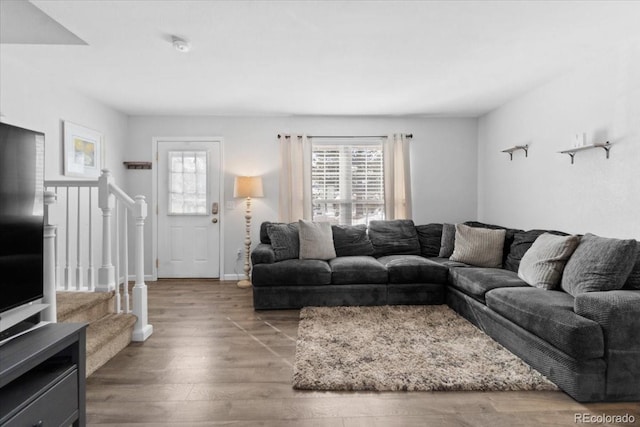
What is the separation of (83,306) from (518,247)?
3.94m

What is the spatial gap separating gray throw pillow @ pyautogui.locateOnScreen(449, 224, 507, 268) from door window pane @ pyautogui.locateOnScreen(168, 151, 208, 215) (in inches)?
139

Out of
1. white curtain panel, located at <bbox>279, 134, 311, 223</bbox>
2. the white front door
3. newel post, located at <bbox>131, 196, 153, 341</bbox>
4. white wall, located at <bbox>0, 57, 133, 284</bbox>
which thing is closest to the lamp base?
the white front door

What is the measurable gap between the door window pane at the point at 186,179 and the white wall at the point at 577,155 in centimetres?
416

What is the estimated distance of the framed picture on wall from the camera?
3.79m

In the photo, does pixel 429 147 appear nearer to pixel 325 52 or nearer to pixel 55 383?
pixel 325 52

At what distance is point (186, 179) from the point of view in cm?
512

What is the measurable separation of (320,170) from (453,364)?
10.9 ft

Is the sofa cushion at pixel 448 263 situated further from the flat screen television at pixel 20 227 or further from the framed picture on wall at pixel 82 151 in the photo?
the framed picture on wall at pixel 82 151

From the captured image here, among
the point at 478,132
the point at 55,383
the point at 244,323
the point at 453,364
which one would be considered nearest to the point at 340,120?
the point at 478,132

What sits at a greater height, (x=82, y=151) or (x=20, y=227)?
(x=82, y=151)

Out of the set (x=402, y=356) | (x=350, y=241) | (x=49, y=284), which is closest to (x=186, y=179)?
(x=350, y=241)

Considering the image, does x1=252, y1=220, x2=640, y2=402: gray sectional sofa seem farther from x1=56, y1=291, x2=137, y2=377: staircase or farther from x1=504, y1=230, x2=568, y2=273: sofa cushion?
x1=56, y1=291, x2=137, y2=377: staircase

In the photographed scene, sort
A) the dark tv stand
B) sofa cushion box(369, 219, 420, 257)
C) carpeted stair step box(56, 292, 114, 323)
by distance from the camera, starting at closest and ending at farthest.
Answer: the dark tv stand < carpeted stair step box(56, 292, 114, 323) < sofa cushion box(369, 219, 420, 257)

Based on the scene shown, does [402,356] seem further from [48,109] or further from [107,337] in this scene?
[48,109]
